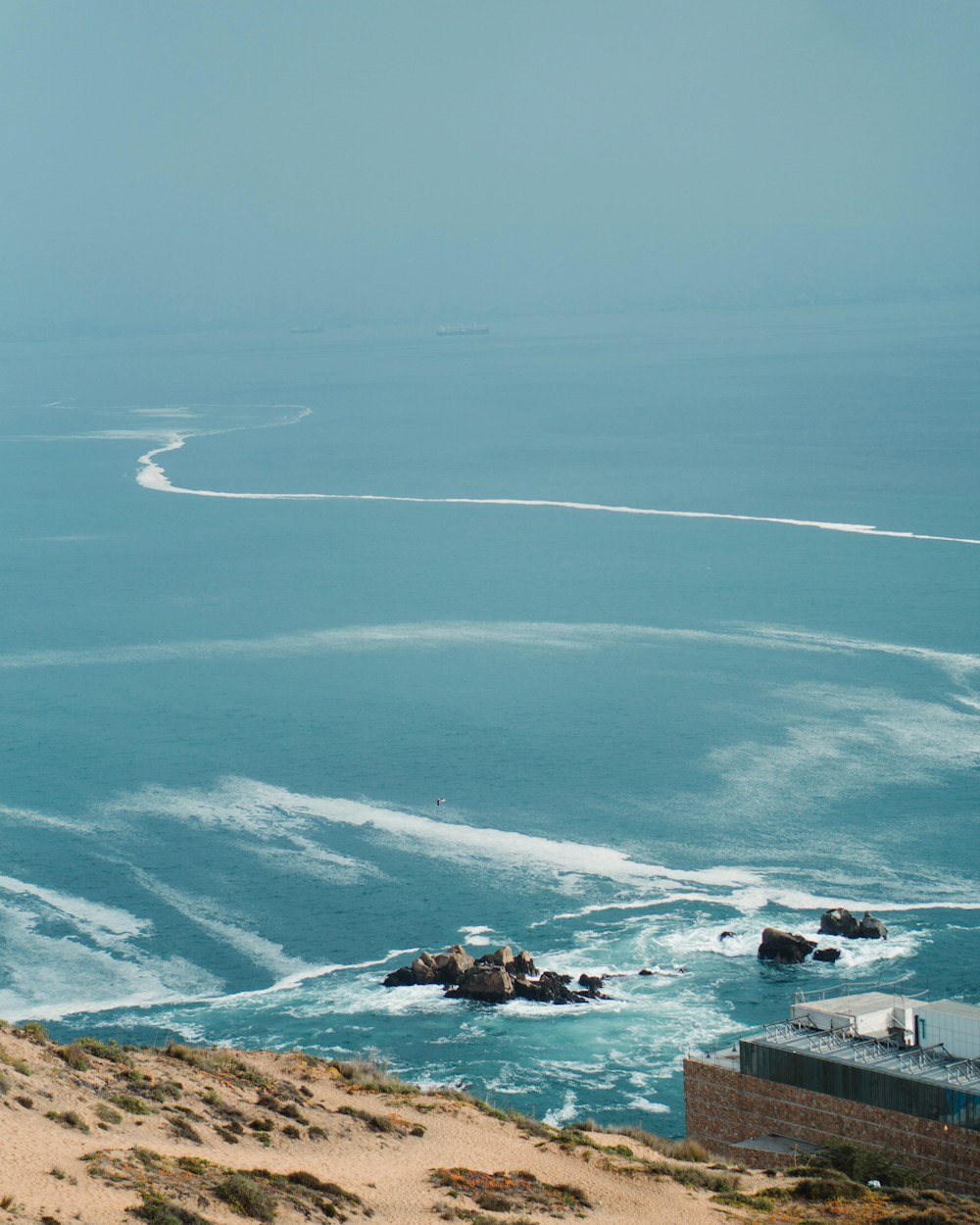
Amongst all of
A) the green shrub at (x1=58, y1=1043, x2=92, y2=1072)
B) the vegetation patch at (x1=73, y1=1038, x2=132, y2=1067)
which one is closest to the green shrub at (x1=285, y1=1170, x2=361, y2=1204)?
the green shrub at (x1=58, y1=1043, x2=92, y2=1072)

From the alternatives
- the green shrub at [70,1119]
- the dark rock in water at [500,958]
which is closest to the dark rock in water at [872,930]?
the dark rock in water at [500,958]

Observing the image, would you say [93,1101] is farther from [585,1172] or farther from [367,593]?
[367,593]

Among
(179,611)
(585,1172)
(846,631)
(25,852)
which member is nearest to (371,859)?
(25,852)

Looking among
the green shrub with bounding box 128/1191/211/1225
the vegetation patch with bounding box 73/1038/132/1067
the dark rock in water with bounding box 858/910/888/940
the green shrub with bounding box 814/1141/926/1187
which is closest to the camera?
the green shrub with bounding box 128/1191/211/1225

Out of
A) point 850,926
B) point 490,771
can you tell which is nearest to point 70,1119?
point 850,926

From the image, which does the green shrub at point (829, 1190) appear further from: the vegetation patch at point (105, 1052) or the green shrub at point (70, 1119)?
the vegetation patch at point (105, 1052)

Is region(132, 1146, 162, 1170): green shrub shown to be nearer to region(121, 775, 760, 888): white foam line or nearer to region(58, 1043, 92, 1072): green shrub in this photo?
region(58, 1043, 92, 1072): green shrub

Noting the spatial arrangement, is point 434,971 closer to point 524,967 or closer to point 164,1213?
point 524,967
